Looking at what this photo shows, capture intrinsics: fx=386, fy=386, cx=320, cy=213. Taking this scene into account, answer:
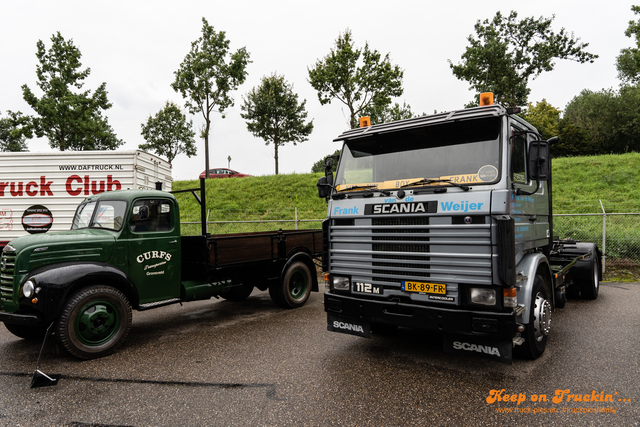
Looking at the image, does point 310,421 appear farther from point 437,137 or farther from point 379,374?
point 437,137

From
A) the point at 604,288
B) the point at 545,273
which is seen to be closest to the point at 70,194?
the point at 545,273

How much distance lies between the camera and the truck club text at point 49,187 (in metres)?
9.91

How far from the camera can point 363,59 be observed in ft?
82.1

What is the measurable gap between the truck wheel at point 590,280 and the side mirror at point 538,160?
443cm

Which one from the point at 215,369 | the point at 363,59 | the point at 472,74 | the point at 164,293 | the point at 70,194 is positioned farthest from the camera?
the point at 472,74

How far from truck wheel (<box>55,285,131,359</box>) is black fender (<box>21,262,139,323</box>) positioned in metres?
0.10

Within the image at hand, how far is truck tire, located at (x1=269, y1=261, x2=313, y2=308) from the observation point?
24.1 feet

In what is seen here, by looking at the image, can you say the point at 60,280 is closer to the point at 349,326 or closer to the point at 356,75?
the point at 349,326

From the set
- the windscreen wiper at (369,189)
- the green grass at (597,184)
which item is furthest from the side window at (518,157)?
the green grass at (597,184)

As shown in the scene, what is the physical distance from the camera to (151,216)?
581 cm

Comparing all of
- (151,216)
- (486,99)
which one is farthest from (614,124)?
(151,216)

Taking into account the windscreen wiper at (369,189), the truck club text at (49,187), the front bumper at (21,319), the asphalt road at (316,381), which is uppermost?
the truck club text at (49,187)

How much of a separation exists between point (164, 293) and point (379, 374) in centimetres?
350

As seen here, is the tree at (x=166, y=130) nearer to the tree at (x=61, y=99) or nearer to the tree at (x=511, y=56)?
the tree at (x=61, y=99)
